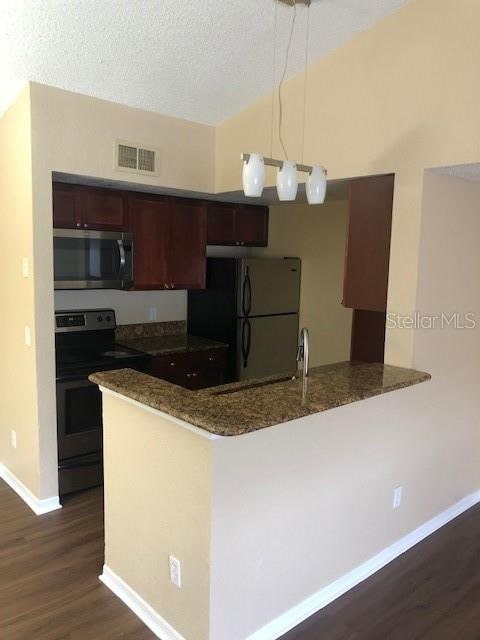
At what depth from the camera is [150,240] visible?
12.7 ft

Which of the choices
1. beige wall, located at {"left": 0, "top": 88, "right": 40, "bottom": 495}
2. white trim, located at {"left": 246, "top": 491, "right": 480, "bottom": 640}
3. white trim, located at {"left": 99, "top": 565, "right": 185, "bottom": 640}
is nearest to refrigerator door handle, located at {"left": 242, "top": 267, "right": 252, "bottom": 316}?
beige wall, located at {"left": 0, "top": 88, "right": 40, "bottom": 495}

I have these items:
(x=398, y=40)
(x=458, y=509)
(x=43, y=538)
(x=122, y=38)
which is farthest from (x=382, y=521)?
(x=122, y=38)

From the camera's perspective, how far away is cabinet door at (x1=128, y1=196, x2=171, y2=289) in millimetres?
3771

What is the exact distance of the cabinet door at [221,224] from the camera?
4301 mm

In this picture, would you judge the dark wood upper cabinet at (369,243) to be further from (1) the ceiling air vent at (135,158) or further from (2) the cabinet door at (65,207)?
(2) the cabinet door at (65,207)

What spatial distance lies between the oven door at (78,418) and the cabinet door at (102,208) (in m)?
1.12

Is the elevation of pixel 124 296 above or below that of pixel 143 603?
above

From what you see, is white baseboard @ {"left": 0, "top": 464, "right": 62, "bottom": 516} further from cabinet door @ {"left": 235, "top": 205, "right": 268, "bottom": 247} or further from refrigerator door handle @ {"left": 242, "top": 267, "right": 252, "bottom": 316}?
cabinet door @ {"left": 235, "top": 205, "right": 268, "bottom": 247}

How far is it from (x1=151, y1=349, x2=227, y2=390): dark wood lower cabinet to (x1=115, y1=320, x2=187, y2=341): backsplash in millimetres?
597

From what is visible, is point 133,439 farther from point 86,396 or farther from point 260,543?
point 86,396

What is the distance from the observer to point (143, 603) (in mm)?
2301

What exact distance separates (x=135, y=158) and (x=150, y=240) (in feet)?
2.30

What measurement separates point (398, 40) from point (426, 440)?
2222 mm

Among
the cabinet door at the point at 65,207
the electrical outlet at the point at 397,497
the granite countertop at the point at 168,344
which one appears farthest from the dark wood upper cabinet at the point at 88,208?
the electrical outlet at the point at 397,497
